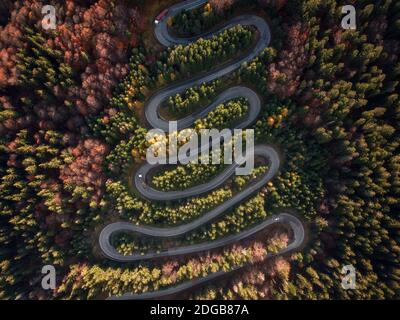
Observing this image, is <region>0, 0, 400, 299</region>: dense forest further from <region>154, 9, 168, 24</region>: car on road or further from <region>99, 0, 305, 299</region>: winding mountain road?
<region>99, 0, 305, 299</region>: winding mountain road

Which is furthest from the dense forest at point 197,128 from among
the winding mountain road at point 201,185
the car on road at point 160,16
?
the winding mountain road at point 201,185

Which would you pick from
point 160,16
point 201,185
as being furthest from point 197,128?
point 160,16

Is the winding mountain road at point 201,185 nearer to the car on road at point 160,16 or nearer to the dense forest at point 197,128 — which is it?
the car on road at point 160,16

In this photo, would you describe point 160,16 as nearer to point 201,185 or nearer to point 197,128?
point 197,128

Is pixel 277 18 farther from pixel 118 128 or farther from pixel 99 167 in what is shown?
pixel 99 167

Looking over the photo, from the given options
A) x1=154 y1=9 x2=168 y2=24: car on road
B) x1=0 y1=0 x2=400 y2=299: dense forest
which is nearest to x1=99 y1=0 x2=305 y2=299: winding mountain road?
x1=154 y1=9 x2=168 y2=24: car on road

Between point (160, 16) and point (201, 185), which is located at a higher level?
point (160, 16)
